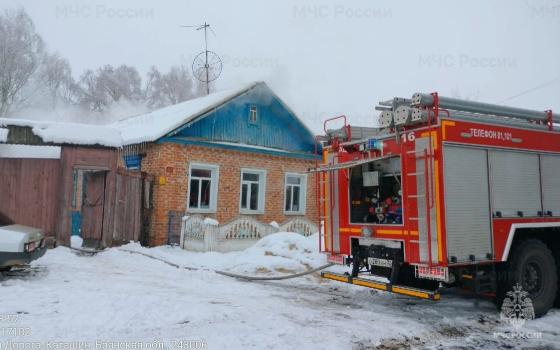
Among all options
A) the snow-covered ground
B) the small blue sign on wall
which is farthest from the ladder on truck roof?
the small blue sign on wall

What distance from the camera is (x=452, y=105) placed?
709 cm

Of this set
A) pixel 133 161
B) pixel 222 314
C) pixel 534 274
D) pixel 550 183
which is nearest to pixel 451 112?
pixel 550 183

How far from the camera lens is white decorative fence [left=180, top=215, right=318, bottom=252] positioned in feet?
42.5

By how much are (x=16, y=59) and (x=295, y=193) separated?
86.0 feet

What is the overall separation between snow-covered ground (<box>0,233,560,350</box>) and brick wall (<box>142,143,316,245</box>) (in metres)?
4.39

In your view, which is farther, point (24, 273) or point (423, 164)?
point (24, 273)

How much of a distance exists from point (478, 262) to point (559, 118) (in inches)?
134

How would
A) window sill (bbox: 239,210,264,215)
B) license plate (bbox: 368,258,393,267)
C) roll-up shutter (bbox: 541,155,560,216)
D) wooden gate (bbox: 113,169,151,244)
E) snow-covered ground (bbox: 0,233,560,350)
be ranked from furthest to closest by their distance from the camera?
window sill (bbox: 239,210,264,215)
wooden gate (bbox: 113,169,151,244)
roll-up shutter (bbox: 541,155,560,216)
license plate (bbox: 368,258,393,267)
snow-covered ground (bbox: 0,233,560,350)

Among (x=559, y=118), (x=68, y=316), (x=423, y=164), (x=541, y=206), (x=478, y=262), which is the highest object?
(x=559, y=118)

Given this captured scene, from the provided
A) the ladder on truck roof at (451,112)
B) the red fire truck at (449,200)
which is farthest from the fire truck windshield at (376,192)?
the ladder on truck roof at (451,112)

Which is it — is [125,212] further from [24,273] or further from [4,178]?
[24,273]

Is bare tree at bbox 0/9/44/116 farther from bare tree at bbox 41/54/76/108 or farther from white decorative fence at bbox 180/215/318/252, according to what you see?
white decorative fence at bbox 180/215/318/252

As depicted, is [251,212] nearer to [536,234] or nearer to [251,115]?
[251,115]

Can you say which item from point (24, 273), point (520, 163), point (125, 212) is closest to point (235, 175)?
point (125, 212)
